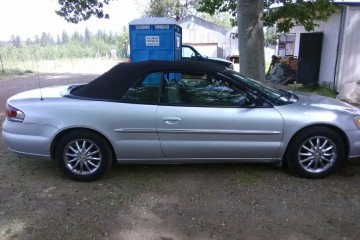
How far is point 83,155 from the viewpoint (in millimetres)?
4293

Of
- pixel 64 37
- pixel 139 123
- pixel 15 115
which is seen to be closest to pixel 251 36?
pixel 139 123

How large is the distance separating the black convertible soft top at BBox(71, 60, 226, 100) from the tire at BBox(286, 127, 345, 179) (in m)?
1.31

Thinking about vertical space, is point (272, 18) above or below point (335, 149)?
above

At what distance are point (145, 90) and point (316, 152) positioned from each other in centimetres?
220

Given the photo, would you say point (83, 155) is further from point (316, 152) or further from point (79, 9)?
point (79, 9)

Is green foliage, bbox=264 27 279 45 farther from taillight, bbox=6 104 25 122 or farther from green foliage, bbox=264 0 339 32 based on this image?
taillight, bbox=6 104 25 122

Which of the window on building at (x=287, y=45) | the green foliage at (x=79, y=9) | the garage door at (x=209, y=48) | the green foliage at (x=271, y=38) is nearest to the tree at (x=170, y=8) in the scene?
the garage door at (x=209, y=48)

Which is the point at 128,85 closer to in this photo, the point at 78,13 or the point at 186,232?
the point at 186,232

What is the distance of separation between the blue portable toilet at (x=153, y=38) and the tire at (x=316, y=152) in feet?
22.8

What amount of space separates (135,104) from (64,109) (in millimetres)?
842

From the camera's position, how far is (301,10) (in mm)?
9508

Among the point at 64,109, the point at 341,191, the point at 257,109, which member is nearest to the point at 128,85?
the point at 64,109

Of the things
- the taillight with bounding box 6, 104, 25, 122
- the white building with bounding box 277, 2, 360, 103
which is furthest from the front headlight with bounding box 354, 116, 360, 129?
the white building with bounding box 277, 2, 360, 103

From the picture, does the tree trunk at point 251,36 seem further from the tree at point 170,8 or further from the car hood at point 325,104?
the tree at point 170,8
